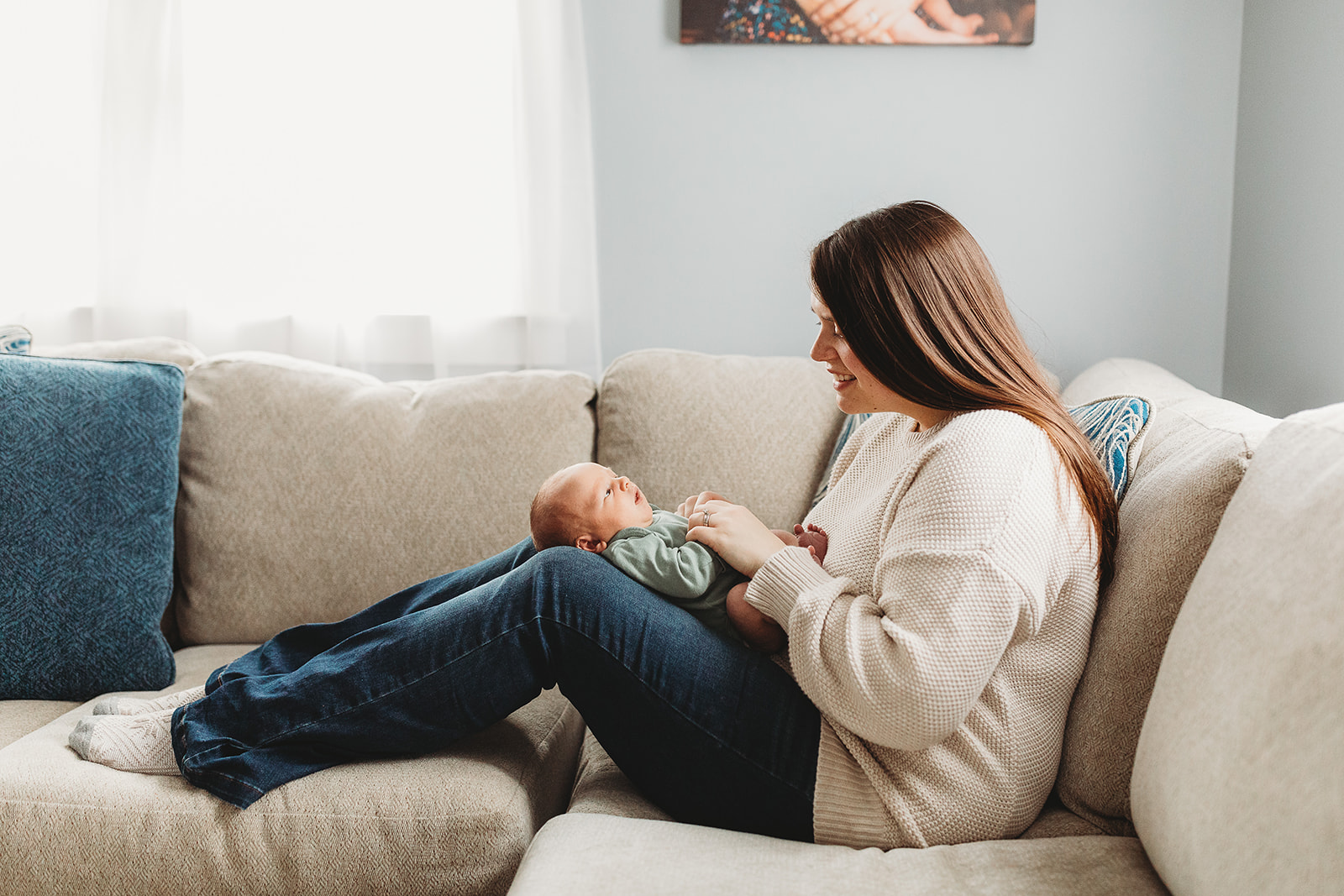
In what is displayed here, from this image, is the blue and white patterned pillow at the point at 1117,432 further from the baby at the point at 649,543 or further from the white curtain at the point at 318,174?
the white curtain at the point at 318,174

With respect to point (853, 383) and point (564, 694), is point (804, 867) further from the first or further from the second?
point (853, 383)

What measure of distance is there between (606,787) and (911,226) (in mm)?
781

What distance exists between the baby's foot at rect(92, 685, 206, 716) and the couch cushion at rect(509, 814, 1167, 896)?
2.02 feet

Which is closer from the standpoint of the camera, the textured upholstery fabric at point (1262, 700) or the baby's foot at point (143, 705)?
the textured upholstery fabric at point (1262, 700)

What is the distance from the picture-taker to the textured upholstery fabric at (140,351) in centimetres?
181

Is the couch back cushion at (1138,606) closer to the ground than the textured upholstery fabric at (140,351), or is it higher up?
closer to the ground

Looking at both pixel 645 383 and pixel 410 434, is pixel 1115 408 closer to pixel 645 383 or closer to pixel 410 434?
pixel 645 383

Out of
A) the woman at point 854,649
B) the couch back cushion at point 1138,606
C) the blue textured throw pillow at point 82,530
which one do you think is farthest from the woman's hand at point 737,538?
the blue textured throw pillow at point 82,530

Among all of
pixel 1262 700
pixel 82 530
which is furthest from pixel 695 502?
pixel 82 530

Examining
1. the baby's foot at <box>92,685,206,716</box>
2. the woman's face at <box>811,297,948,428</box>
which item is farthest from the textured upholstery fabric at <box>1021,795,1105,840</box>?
the baby's foot at <box>92,685,206,716</box>

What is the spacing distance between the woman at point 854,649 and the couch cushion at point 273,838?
47 millimetres

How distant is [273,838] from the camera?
110 cm

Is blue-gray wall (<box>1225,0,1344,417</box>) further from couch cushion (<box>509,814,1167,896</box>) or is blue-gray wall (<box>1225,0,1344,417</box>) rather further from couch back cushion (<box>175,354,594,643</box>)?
couch back cushion (<box>175,354,594,643</box>)

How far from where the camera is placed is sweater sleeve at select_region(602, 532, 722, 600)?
1151 millimetres
